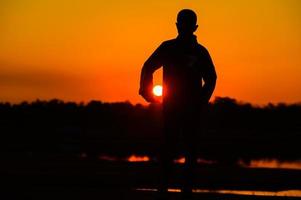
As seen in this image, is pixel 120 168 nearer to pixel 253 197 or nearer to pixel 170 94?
pixel 253 197

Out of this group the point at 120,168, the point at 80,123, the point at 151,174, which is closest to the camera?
the point at 151,174

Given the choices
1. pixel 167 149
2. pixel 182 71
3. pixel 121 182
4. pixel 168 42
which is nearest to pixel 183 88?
pixel 182 71

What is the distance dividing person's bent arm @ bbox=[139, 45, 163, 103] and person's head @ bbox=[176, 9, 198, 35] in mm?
410

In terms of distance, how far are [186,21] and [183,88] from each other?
924 millimetres

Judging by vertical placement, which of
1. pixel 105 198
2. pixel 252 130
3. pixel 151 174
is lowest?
pixel 105 198

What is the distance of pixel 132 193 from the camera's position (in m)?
11.1

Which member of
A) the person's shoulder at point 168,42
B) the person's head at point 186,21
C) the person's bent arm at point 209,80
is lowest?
the person's bent arm at point 209,80

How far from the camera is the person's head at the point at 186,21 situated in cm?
851

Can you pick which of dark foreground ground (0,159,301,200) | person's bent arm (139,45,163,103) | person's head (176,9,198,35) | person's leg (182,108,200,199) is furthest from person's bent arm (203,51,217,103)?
dark foreground ground (0,159,301,200)

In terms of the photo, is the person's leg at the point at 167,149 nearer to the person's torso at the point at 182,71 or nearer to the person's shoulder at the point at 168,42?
the person's torso at the point at 182,71

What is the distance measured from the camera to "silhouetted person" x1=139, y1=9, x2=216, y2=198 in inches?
334

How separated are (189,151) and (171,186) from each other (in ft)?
25.1

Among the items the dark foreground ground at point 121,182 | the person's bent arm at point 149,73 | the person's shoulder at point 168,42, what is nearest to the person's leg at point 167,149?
the person's bent arm at point 149,73

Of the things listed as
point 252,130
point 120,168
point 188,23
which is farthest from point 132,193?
point 252,130
